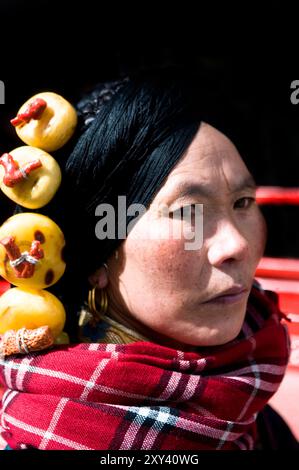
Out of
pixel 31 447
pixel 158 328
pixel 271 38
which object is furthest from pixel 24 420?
pixel 271 38

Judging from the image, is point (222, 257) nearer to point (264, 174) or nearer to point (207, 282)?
point (207, 282)

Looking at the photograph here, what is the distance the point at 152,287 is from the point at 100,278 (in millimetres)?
177

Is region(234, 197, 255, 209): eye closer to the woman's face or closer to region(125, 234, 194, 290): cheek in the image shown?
the woman's face

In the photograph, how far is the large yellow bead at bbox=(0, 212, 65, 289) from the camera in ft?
3.73

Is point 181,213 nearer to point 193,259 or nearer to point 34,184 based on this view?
point 193,259

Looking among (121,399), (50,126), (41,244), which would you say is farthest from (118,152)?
Answer: (121,399)

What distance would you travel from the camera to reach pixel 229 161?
1.25 m

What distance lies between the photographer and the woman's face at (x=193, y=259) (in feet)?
3.81

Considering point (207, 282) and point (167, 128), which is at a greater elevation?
point (167, 128)

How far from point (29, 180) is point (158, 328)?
0.46 meters

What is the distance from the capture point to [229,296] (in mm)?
1219

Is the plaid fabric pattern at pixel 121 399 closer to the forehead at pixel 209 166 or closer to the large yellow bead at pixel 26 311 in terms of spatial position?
the large yellow bead at pixel 26 311

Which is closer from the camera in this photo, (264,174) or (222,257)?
(222,257)
